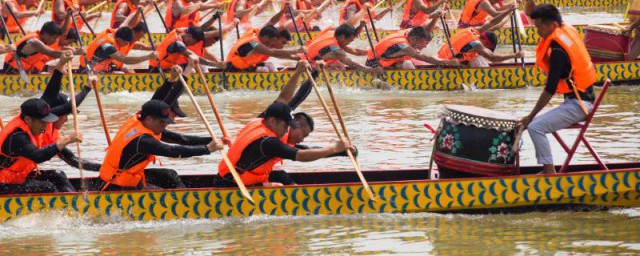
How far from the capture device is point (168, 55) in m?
20.0

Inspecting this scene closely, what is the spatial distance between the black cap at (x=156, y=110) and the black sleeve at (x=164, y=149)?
0.18 metres

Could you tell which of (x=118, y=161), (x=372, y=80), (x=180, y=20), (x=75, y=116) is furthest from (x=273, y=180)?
(x=180, y=20)

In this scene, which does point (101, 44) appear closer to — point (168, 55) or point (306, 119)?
point (168, 55)

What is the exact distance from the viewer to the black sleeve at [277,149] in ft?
36.6

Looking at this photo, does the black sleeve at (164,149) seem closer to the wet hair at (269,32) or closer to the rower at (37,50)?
the rower at (37,50)

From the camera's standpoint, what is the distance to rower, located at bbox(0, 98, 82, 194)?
11367mm

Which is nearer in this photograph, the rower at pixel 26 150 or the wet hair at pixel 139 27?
the rower at pixel 26 150

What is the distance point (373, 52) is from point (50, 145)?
959cm

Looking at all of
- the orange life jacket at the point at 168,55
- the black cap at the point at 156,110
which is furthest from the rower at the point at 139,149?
the orange life jacket at the point at 168,55

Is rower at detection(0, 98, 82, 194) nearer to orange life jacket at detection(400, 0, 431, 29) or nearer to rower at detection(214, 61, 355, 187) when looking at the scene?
rower at detection(214, 61, 355, 187)

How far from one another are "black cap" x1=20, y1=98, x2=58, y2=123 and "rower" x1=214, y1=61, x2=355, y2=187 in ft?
4.84

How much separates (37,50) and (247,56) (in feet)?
9.87

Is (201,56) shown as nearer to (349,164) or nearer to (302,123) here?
(349,164)

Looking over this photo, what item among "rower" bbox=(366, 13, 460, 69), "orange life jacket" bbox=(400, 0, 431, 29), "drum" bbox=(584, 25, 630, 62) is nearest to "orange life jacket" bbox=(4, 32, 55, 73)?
"rower" bbox=(366, 13, 460, 69)
